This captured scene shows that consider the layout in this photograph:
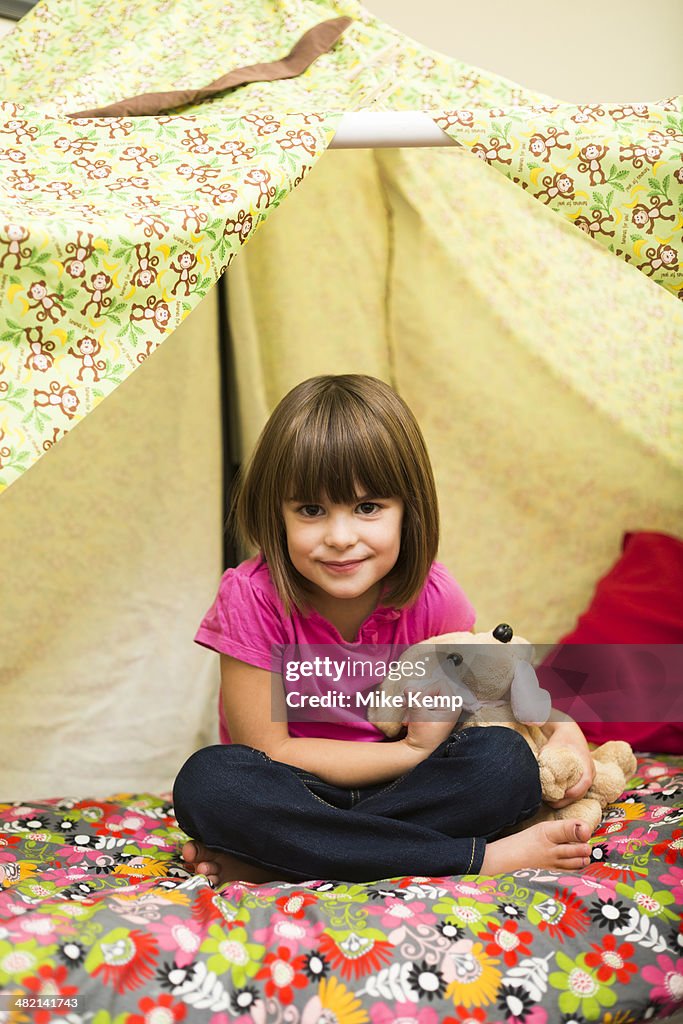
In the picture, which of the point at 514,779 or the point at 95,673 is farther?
the point at 95,673

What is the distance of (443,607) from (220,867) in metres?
0.44

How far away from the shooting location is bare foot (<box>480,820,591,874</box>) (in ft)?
4.06

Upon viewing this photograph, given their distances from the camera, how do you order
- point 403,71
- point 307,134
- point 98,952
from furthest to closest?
point 403,71
point 307,134
point 98,952

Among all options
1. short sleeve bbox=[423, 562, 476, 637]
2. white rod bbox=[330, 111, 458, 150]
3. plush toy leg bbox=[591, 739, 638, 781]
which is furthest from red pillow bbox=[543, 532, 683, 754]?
white rod bbox=[330, 111, 458, 150]

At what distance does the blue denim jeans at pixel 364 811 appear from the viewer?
3.94ft

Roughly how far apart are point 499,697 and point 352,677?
0.19 m

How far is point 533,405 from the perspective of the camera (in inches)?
77.1

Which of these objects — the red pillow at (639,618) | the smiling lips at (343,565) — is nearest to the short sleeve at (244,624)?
the smiling lips at (343,565)

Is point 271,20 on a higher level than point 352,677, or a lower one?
higher

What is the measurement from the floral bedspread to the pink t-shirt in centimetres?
24

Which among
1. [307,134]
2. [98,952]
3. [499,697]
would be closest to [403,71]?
[307,134]

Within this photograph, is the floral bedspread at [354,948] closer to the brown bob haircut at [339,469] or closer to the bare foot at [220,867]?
the bare foot at [220,867]

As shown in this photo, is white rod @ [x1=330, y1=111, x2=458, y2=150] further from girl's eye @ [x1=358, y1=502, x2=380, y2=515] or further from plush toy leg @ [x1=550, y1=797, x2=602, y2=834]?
plush toy leg @ [x1=550, y1=797, x2=602, y2=834]

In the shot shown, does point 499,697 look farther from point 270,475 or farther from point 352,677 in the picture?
point 270,475
